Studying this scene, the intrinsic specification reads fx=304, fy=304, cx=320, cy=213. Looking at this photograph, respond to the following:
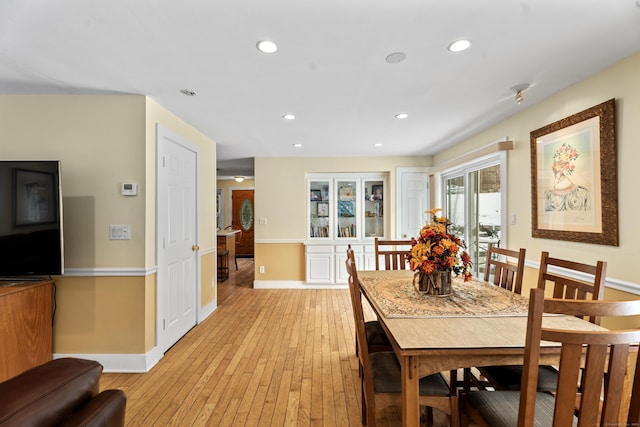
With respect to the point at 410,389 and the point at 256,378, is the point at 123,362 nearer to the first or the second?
the point at 256,378

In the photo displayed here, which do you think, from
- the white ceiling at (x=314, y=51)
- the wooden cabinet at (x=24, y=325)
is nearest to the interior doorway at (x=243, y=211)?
the white ceiling at (x=314, y=51)

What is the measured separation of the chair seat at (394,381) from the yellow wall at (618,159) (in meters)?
1.53

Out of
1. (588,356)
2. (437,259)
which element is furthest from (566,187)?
(588,356)

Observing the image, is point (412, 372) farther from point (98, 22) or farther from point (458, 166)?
point (458, 166)

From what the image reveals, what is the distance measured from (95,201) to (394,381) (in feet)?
8.73

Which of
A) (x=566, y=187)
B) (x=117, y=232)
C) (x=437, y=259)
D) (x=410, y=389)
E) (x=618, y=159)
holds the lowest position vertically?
(x=410, y=389)

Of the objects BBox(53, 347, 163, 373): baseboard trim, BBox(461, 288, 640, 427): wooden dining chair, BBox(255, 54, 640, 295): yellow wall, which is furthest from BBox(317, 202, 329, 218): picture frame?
BBox(461, 288, 640, 427): wooden dining chair

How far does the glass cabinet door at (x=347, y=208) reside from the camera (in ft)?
18.0

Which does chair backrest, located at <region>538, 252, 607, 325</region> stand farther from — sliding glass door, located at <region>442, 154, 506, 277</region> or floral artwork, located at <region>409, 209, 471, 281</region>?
sliding glass door, located at <region>442, 154, 506, 277</region>

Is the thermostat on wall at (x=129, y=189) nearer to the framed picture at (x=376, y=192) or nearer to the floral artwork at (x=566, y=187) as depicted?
the floral artwork at (x=566, y=187)

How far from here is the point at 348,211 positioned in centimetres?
550

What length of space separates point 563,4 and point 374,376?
2057mm

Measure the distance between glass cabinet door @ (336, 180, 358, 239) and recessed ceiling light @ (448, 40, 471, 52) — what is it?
3654 millimetres

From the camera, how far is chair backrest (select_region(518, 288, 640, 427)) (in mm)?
871
